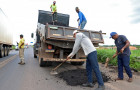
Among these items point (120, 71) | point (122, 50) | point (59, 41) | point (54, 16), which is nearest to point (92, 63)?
point (122, 50)

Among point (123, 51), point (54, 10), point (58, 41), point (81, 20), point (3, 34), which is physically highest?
point (54, 10)

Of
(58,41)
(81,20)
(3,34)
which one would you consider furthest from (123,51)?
(3,34)

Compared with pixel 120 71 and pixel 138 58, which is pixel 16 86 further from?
pixel 138 58

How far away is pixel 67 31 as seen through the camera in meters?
5.71

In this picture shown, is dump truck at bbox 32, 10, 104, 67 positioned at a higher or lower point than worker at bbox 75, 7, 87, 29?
lower

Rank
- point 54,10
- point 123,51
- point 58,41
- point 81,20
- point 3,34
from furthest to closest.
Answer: point 3,34
point 54,10
point 81,20
point 58,41
point 123,51

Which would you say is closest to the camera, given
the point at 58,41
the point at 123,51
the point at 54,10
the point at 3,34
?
the point at 123,51

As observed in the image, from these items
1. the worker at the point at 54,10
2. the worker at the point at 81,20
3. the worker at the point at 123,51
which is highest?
the worker at the point at 54,10

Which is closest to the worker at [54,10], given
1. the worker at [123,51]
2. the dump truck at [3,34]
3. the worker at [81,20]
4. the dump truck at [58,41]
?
the worker at [81,20]

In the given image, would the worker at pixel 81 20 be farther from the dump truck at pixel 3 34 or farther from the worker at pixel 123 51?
the dump truck at pixel 3 34

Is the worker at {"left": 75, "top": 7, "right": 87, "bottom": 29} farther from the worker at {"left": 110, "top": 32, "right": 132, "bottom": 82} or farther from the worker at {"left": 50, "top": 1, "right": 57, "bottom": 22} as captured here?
the worker at {"left": 110, "top": 32, "right": 132, "bottom": 82}

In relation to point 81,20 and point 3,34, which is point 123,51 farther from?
point 3,34

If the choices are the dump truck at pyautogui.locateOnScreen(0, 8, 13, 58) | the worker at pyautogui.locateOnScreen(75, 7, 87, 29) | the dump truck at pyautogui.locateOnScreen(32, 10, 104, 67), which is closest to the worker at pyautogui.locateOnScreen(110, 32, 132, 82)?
the dump truck at pyautogui.locateOnScreen(32, 10, 104, 67)

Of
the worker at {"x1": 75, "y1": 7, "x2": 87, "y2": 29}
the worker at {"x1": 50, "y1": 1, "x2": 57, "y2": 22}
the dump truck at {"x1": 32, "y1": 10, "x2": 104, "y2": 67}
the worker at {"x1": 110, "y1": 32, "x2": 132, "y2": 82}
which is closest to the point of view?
the worker at {"x1": 110, "y1": 32, "x2": 132, "y2": 82}
